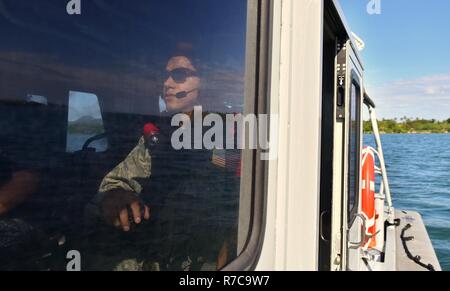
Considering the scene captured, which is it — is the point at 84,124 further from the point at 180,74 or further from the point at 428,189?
the point at 428,189

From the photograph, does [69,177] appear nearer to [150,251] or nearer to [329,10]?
[150,251]

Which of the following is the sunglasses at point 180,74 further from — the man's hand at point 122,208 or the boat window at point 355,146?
the boat window at point 355,146

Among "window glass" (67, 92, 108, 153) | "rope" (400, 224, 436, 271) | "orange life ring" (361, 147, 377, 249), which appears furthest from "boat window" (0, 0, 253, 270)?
"rope" (400, 224, 436, 271)

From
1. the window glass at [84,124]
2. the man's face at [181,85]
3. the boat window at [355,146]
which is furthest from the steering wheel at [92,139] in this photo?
the boat window at [355,146]

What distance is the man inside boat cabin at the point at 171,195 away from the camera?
0.81 meters

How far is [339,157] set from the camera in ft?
7.36

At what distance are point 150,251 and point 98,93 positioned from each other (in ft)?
1.10

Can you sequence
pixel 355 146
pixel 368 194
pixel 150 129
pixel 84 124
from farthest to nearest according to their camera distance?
pixel 368 194 → pixel 355 146 → pixel 150 129 → pixel 84 124

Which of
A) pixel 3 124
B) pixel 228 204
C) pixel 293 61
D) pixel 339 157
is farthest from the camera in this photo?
pixel 339 157

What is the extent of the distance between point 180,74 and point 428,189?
63.0 feet

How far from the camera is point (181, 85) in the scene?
0.92 metres

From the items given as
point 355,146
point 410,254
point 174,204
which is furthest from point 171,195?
point 410,254

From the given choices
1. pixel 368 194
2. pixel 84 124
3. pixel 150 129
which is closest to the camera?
pixel 84 124

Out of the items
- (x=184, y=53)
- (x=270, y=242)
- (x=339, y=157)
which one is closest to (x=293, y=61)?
(x=184, y=53)
